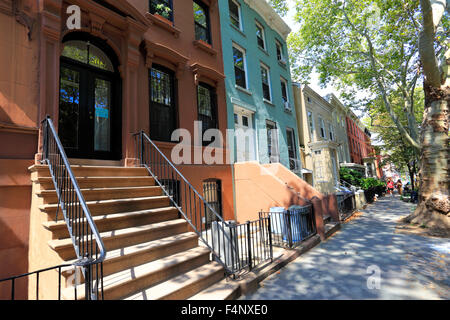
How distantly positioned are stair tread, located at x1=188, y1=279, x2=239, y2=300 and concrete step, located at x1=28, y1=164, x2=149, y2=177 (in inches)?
131

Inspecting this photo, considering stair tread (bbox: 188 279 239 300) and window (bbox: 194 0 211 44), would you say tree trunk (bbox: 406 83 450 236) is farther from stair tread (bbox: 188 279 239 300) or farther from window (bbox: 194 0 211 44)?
window (bbox: 194 0 211 44)

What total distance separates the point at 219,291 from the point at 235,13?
42.2 feet

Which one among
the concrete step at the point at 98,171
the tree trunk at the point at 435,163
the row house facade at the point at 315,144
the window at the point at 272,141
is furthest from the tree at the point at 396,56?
the concrete step at the point at 98,171

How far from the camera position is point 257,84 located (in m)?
11.8

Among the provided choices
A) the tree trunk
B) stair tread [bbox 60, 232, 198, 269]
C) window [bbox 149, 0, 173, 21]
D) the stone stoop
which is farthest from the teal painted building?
the tree trunk

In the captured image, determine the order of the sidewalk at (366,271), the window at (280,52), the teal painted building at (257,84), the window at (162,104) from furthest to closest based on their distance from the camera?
the window at (280,52), the teal painted building at (257,84), the window at (162,104), the sidewalk at (366,271)

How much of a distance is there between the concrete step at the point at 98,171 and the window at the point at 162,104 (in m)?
1.63

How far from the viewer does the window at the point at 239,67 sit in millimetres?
10992

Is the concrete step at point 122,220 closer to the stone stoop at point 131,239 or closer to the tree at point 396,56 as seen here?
the stone stoop at point 131,239

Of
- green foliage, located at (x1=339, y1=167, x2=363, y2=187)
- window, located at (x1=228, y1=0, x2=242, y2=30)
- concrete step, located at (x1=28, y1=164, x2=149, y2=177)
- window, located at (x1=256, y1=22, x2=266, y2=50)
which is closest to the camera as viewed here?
concrete step, located at (x1=28, y1=164, x2=149, y2=177)

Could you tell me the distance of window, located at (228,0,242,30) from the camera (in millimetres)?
11453

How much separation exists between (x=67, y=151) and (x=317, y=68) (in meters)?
14.0
